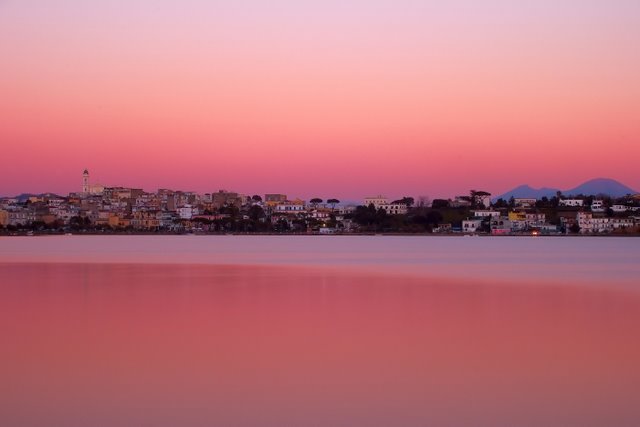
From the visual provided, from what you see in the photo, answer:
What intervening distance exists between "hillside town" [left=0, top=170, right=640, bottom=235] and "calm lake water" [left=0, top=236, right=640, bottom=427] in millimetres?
76797

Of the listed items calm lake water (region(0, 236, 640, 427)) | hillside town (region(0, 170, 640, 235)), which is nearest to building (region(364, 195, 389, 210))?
hillside town (region(0, 170, 640, 235))

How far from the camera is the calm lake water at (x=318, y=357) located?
20.3 feet

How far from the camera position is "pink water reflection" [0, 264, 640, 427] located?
20.2 feet

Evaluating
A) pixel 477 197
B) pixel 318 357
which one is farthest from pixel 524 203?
pixel 318 357

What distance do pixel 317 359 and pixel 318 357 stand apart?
12cm

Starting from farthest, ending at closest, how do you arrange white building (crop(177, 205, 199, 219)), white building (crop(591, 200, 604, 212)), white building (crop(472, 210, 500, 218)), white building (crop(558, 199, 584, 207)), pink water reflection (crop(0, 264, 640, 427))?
1. white building (crop(177, 205, 199, 219))
2. white building (crop(558, 199, 584, 207))
3. white building (crop(591, 200, 604, 212))
4. white building (crop(472, 210, 500, 218))
5. pink water reflection (crop(0, 264, 640, 427))

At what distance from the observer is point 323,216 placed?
110250mm

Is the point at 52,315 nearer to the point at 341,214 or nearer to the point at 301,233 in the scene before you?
the point at 301,233

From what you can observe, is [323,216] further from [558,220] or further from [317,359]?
[317,359]

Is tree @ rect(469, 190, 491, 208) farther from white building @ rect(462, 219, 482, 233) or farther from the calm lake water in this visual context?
the calm lake water

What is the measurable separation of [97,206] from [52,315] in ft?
338

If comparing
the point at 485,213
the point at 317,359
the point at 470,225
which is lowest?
the point at 317,359

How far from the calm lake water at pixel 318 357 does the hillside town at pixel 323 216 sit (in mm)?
A: 76797

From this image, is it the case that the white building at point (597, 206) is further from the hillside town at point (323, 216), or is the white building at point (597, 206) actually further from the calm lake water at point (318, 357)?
the calm lake water at point (318, 357)
